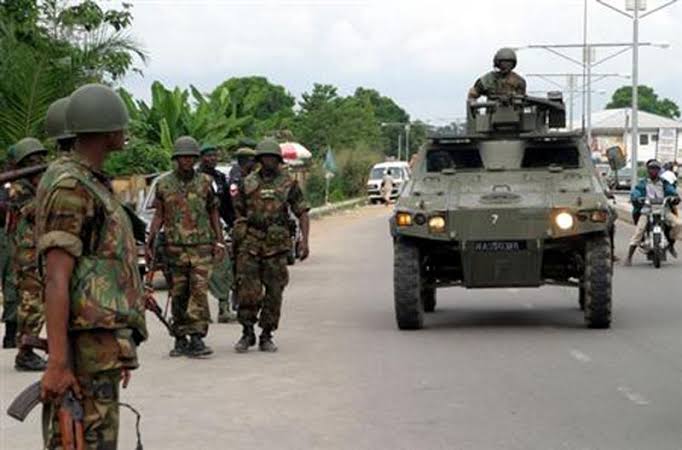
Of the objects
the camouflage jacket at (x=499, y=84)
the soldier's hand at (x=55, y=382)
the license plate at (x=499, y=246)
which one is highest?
the camouflage jacket at (x=499, y=84)

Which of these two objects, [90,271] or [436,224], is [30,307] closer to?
[436,224]

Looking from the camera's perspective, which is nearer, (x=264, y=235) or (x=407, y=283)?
(x=264, y=235)

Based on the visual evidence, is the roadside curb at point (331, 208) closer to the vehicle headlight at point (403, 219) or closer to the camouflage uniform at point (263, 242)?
the vehicle headlight at point (403, 219)

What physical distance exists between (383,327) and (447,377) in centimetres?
367

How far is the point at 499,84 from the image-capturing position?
1614 cm

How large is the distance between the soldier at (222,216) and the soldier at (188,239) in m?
2.24

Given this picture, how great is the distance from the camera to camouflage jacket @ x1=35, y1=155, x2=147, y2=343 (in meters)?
5.33

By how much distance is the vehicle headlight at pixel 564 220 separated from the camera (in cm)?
1348

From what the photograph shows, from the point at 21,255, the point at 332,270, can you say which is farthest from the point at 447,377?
the point at 332,270

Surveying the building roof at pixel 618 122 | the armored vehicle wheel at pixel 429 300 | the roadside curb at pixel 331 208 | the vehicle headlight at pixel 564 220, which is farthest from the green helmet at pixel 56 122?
the building roof at pixel 618 122

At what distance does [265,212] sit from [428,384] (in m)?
2.57

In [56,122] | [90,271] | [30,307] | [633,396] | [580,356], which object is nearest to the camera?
[90,271]

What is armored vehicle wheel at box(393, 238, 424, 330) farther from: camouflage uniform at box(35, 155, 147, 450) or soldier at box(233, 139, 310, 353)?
camouflage uniform at box(35, 155, 147, 450)

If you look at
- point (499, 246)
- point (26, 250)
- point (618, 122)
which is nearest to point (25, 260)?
point (26, 250)
